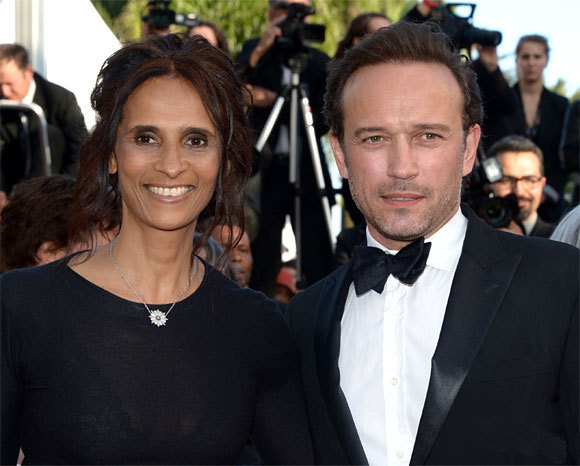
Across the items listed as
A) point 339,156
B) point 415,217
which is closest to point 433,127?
point 415,217

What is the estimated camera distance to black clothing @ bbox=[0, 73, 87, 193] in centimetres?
552

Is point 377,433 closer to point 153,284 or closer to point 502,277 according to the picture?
point 502,277

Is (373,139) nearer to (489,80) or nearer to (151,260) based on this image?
(151,260)

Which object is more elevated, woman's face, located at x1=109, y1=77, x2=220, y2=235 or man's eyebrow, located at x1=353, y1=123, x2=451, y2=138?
man's eyebrow, located at x1=353, y1=123, x2=451, y2=138

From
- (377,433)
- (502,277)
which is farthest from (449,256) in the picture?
(377,433)

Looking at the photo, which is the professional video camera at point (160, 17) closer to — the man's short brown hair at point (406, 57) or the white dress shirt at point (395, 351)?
the man's short brown hair at point (406, 57)

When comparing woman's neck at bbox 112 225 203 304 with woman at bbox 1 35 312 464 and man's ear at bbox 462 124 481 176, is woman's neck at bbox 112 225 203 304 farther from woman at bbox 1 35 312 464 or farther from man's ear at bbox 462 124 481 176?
man's ear at bbox 462 124 481 176

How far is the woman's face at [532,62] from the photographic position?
6387 millimetres

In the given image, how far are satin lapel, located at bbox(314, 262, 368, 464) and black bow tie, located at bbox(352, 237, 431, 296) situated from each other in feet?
0.41

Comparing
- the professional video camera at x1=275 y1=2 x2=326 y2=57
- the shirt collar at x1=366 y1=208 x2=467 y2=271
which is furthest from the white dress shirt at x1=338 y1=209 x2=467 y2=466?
the professional video camera at x1=275 y1=2 x2=326 y2=57

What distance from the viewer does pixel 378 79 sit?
2.62 meters

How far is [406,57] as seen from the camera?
2.64 metres

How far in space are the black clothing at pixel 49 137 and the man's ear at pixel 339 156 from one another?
3.04 metres

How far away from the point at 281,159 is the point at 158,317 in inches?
129
